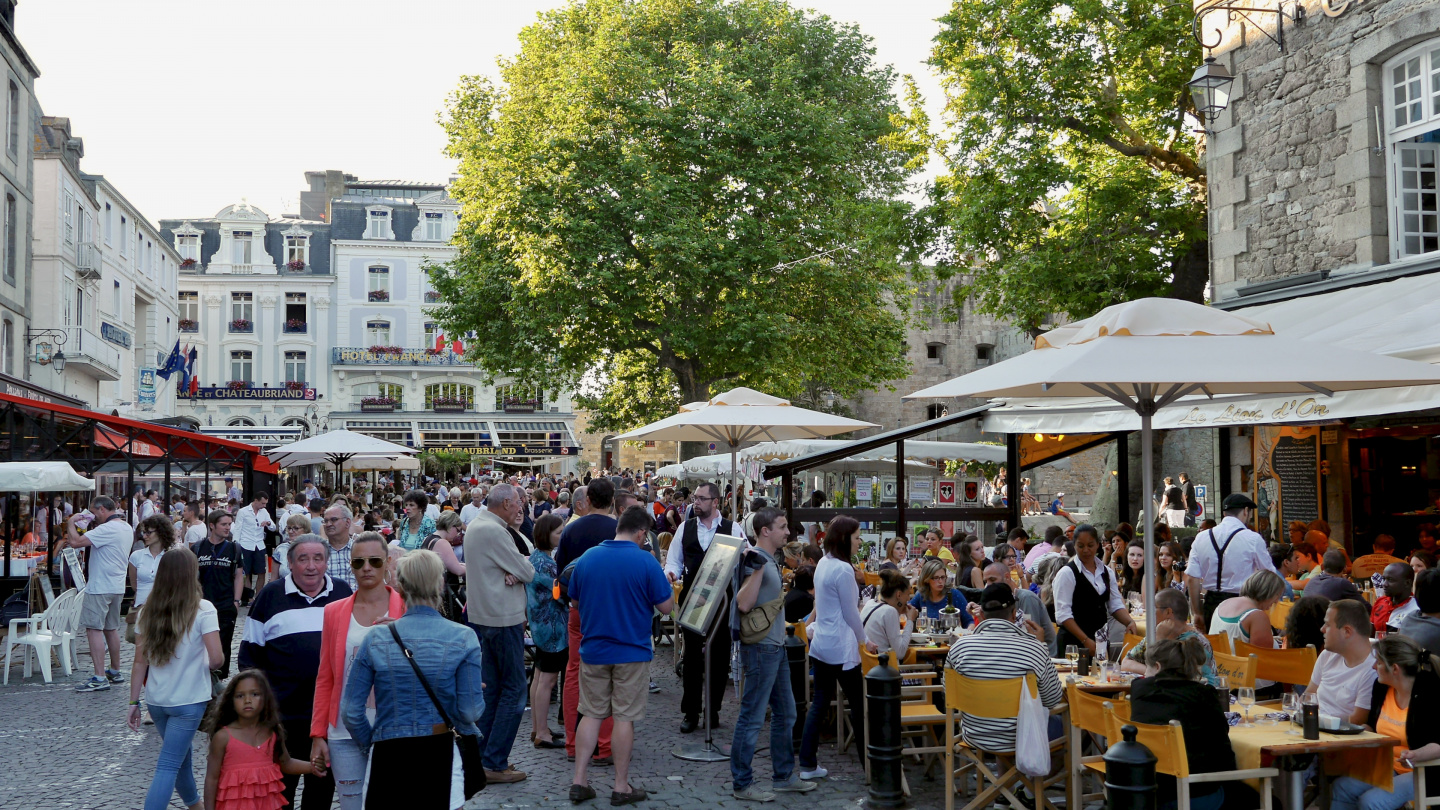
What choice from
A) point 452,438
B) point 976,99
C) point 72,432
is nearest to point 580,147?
point 976,99

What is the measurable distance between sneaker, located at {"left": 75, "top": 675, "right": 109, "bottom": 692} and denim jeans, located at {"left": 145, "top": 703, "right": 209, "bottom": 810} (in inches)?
227

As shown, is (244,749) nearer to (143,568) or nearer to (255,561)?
(143,568)

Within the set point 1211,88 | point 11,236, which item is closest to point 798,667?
point 1211,88

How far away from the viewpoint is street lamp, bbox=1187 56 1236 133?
1269 cm

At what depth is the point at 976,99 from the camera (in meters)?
16.5

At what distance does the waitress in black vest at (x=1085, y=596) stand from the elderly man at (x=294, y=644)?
15.8 ft

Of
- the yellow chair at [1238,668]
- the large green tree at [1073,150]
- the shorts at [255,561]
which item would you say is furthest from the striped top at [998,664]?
the large green tree at [1073,150]

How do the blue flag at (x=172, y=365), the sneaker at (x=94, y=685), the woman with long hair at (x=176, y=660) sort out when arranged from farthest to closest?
1. the blue flag at (x=172, y=365)
2. the sneaker at (x=94, y=685)
3. the woman with long hair at (x=176, y=660)

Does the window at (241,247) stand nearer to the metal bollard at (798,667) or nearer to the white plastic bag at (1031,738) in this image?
the metal bollard at (798,667)

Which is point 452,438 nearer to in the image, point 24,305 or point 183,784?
point 24,305

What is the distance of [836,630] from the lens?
262 inches

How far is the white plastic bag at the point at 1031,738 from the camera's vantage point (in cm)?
551

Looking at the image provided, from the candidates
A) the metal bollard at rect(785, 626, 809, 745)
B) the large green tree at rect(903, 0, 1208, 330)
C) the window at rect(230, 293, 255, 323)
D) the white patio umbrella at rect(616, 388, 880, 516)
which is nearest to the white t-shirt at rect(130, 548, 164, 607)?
the white patio umbrella at rect(616, 388, 880, 516)

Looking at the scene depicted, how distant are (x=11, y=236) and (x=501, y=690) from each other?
23860mm
